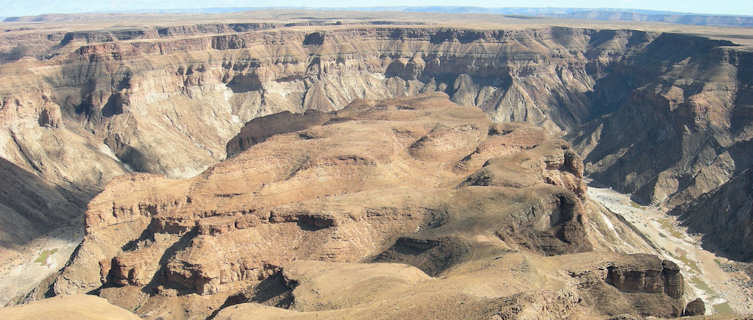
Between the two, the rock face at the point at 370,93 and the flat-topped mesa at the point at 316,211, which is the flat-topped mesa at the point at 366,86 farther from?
the flat-topped mesa at the point at 316,211

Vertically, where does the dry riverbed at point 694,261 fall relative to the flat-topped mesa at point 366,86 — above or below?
below

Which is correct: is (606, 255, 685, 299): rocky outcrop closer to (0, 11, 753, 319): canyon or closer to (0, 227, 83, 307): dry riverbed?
(0, 11, 753, 319): canyon

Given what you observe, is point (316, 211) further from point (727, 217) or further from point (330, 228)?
point (727, 217)

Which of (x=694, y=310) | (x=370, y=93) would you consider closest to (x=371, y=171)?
(x=694, y=310)

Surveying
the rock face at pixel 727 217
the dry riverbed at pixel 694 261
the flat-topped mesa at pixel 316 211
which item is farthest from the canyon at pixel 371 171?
the dry riverbed at pixel 694 261

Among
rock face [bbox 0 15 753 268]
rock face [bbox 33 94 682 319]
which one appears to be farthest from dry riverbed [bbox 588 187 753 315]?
rock face [bbox 33 94 682 319]
